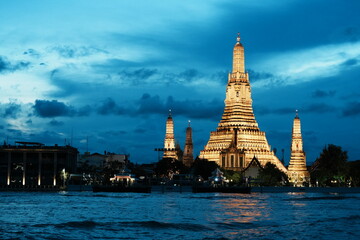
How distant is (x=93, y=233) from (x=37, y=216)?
52.7ft

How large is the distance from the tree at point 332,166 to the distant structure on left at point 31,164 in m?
55.8

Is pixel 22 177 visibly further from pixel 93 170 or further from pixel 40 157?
pixel 93 170

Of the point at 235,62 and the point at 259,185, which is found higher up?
the point at 235,62

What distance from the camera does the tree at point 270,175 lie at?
147125 mm

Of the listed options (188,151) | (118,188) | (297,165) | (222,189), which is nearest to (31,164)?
(118,188)

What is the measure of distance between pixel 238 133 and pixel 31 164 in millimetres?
46194

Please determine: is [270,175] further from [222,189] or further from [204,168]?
[204,168]

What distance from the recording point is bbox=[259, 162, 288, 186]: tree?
14712cm

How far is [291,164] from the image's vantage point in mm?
160375

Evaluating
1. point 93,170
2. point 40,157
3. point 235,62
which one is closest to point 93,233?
point 40,157

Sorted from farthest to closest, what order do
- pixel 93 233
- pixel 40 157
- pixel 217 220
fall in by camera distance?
pixel 40 157, pixel 217 220, pixel 93 233

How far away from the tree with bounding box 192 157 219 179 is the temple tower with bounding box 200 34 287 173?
170 inches

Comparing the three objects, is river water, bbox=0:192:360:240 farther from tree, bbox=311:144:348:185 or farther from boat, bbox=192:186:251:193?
tree, bbox=311:144:348:185

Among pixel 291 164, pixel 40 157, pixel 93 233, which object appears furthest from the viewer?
pixel 291 164
